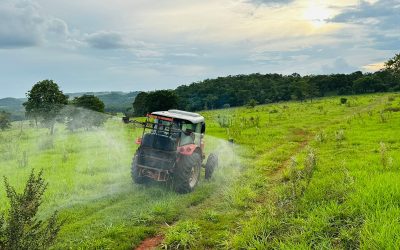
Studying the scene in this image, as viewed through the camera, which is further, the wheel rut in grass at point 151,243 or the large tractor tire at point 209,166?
the large tractor tire at point 209,166

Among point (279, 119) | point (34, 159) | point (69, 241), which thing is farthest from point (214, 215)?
point (279, 119)

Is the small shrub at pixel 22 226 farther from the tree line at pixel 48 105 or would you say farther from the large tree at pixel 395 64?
the large tree at pixel 395 64

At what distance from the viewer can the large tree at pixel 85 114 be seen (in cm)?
4344

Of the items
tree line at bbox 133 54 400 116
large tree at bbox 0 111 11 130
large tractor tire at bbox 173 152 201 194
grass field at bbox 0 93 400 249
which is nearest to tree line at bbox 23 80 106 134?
large tree at bbox 0 111 11 130

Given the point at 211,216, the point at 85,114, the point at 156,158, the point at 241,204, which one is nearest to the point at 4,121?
the point at 85,114

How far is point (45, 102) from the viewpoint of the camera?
3919cm

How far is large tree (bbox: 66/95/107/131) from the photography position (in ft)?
143

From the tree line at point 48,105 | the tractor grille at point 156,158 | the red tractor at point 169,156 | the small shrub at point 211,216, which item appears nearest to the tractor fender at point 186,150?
the red tractor at point 169,156

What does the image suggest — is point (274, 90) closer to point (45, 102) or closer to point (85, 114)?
point (85, 114)

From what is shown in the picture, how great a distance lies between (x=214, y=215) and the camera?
38.2ft

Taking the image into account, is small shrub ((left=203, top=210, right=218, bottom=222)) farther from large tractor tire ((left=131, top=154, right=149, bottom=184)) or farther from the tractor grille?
large tractor tire ((left=131, top=154, right=149, bottom=184))

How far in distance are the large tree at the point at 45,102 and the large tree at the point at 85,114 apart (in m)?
2.78

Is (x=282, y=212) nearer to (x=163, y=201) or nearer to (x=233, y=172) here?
(x=163, y=201)

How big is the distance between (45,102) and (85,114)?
7341mm
